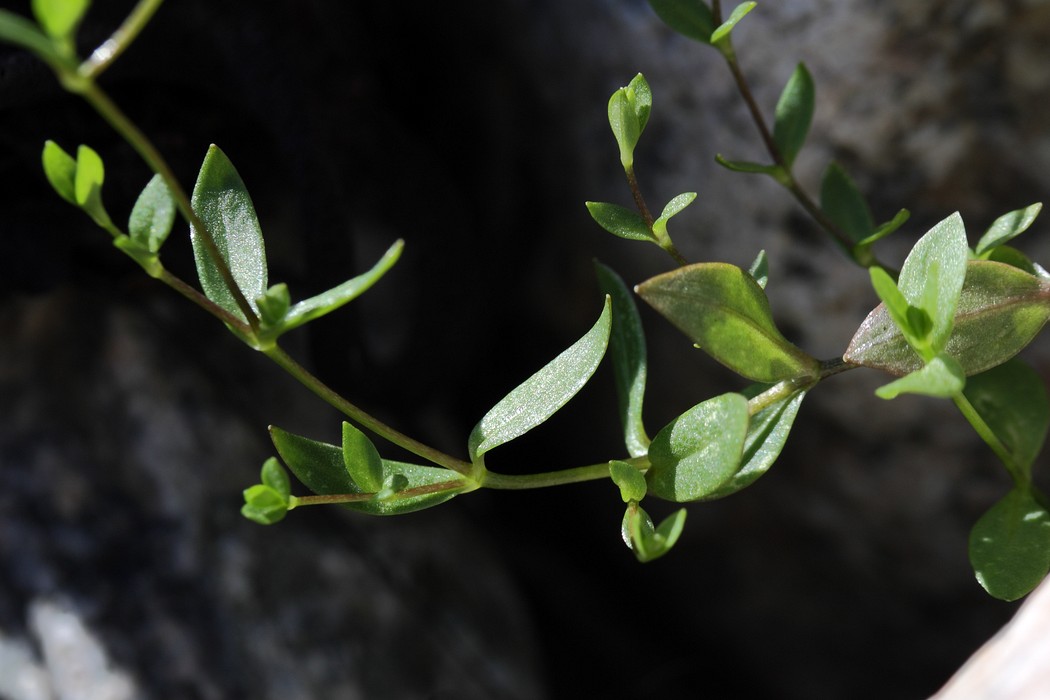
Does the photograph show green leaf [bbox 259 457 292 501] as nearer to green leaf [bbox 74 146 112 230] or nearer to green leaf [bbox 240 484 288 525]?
green leaf [bbox 240 484 288 525]

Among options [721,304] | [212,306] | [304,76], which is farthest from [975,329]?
[304,76]

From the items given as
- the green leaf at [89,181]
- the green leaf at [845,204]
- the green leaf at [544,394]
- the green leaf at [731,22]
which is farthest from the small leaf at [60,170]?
the green leaf at [845,204]

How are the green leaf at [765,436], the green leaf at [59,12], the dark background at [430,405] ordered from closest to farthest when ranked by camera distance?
the green leaf at [59,12] → the green leaf at [765,436] → the dark background at [430,405]

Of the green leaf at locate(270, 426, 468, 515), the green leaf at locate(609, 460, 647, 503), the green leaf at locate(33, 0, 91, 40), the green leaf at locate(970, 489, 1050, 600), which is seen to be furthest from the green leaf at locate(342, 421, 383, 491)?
the green leaf at locate(970, 489, 1050, 600)

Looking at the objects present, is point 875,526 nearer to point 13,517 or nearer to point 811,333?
point 811,333

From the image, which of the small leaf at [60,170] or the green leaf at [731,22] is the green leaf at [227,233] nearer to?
the small leaf at [60,170]

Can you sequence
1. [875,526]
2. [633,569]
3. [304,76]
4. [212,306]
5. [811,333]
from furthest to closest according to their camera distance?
1. [633,569]
2. [875,526]
3. [811,333]
4. [304,76]
5. [212,306]
